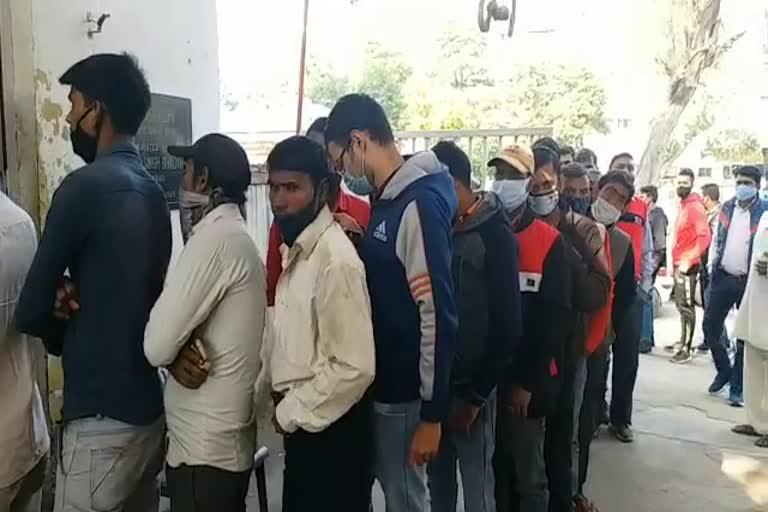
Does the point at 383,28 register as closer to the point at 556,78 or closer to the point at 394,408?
the point at 556,78

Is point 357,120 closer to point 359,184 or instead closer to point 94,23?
point 359,184

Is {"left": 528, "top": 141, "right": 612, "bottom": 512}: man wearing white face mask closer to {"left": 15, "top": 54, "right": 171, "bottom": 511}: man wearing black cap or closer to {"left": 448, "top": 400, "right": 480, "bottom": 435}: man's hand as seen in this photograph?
{"left": 448, "top": 400, "right": 480, "bottom": 435}: man's hand

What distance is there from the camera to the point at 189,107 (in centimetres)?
424

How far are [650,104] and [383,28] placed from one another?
32.3ft

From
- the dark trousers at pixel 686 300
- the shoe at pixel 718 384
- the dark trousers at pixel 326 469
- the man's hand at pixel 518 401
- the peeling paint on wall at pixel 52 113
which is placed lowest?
the shoe at pixel 718 384

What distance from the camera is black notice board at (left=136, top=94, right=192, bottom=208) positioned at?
3764 mm

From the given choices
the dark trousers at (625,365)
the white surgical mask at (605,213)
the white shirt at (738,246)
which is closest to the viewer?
the white surgical mask at (605,213)

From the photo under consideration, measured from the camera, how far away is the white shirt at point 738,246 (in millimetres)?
5906

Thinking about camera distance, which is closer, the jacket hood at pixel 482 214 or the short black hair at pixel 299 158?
the short black hair at pixel 299 158

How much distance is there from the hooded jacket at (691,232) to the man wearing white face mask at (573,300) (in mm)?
4604

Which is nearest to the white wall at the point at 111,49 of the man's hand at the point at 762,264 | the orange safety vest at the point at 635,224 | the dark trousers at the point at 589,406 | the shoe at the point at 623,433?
the dark trousers at the point at 589,406

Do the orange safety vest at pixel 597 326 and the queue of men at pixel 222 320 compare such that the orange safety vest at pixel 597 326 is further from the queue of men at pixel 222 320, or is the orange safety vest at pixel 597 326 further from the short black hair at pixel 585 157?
the short black hair at pixel 585 157

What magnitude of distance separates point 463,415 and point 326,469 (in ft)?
2.36

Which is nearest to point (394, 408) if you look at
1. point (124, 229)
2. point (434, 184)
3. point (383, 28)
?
point (434, 184)
